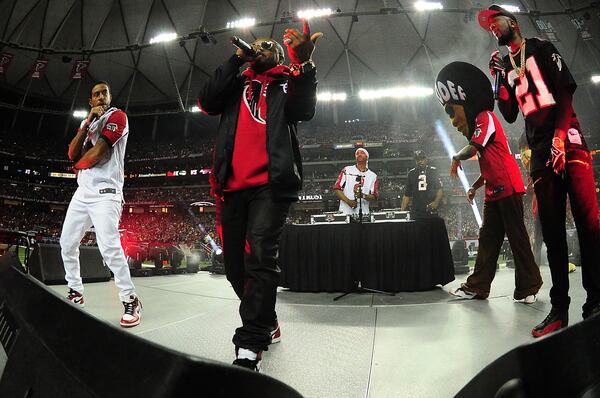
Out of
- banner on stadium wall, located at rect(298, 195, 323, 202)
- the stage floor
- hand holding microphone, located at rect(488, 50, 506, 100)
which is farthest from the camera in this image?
banner on stadium wall, located at rect(298, 195, 323, 202)

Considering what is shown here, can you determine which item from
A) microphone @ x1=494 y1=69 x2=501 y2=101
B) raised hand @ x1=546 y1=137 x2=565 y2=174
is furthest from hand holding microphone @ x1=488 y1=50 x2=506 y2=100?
raised hand @ x1=546 y1=137 x2=565 y2=174

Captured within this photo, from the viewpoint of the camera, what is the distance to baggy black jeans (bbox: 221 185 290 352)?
1.65 metres

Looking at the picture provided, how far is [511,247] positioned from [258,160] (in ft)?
9.34

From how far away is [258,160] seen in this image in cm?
190

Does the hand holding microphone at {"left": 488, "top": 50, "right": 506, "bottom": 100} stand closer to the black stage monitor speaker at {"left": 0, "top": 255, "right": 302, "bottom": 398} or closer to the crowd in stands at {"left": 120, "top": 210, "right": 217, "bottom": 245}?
the black stage monitor speaker at {"left": 0, "top": 255, "right": 302, "bottom": 398}

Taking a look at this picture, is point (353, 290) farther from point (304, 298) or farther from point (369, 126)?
point (369, 126)

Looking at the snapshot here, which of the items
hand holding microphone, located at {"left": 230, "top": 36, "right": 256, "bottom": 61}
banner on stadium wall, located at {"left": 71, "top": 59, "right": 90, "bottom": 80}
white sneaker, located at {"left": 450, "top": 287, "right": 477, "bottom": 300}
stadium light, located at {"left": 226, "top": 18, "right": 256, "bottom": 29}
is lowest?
white sneaker, located at {"left": 450, "top": 287, "right": 477, "bottom": 300}

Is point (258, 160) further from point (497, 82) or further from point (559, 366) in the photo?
point (497, 82)

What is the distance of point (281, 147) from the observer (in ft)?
6.09

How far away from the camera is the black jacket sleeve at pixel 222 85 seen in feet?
6.64

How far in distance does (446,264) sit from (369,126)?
1249 inches

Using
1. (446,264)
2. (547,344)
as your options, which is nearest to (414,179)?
(446,264)

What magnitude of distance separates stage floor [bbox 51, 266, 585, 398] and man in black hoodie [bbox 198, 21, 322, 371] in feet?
1.18

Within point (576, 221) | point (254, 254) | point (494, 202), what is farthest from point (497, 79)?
point (254, 254)
